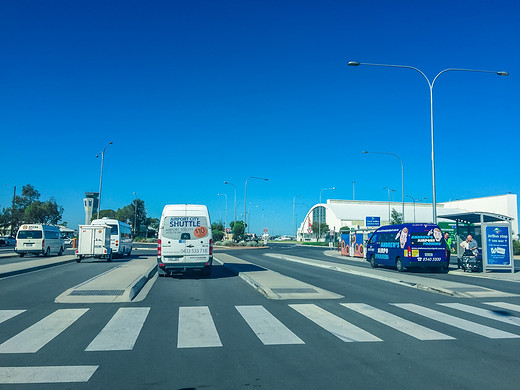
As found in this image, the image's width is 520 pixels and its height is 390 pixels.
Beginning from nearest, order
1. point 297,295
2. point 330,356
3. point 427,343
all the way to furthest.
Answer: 1. point 330,356
2. point 427,343
3. point 297,295

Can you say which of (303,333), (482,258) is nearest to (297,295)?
(303,333)

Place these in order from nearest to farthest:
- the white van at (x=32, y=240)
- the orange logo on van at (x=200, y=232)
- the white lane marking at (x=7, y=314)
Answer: the white lane marking at (x=7, y=314) < the orange logo on van at (x=200, y=232) < the white van at (x=32, y=240)

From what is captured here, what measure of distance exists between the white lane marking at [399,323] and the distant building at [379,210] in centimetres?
9714

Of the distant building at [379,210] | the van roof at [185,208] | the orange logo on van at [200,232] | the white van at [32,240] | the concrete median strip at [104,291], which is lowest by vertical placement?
the concrete median strip at [104,291]

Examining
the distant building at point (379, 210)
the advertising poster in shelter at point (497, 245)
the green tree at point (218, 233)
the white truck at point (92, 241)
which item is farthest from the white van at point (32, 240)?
the distant building at point (379, 210)

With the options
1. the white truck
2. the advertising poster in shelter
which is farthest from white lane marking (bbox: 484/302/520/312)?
the white truck

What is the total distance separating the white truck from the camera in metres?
26.1

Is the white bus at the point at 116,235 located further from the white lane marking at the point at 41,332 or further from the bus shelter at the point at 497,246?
the bus shelter at the point at 497,246

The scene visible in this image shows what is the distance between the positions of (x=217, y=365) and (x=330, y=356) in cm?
152

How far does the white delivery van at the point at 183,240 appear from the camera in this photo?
16.0 meters

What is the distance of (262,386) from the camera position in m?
4.69

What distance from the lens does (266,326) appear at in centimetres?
769

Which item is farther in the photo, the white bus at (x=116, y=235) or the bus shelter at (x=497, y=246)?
the white bus at (x=116, y=235)

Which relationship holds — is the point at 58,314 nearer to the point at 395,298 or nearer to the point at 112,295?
the point at 112,295
